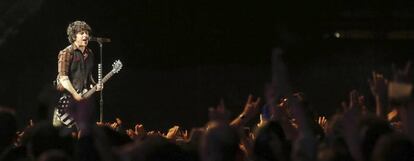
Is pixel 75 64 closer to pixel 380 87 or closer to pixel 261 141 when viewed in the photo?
pixel 380 87

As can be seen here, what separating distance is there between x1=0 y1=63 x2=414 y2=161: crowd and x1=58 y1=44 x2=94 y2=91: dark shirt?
4.66 metres

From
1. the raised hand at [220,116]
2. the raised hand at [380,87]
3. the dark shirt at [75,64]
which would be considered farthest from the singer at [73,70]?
the raised hand at [220,116]

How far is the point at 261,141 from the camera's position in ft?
10.9

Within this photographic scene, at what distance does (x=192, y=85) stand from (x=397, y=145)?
7.88 m

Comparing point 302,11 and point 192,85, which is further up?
point 302,11

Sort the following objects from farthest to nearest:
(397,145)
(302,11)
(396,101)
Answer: (302,11) → (396,101) → (397,145)

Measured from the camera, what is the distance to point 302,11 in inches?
417

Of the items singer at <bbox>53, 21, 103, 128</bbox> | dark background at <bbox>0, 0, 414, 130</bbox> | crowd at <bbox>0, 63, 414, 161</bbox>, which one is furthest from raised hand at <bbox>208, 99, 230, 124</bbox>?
dark background at <bbox>0, 0, 414, 130</bbox>

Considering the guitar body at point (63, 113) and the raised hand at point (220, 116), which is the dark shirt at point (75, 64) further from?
the raised hand at point (220, 116)

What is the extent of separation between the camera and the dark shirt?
8.32m

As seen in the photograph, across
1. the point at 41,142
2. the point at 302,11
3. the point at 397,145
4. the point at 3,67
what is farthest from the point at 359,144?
the point at 3,67

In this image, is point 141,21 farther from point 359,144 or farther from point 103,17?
point 359,144

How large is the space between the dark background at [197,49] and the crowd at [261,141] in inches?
263

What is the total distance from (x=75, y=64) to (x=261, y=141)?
17.1 ft
